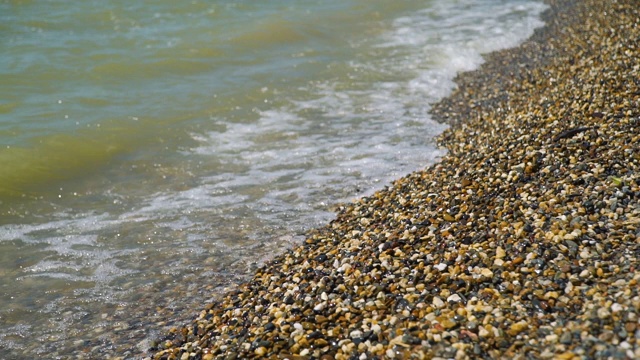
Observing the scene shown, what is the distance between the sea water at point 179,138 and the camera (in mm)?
6863

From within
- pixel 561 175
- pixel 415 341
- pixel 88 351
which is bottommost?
pixel 88 351

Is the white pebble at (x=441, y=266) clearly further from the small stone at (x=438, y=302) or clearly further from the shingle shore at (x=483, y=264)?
the small stone at (x=438, y=302)

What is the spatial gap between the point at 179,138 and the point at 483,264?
7.31m

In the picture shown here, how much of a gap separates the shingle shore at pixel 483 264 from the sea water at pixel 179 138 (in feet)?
2.95

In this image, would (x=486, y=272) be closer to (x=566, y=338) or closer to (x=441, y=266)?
(x=441, y=266)

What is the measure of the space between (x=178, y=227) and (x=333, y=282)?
10.4 ft

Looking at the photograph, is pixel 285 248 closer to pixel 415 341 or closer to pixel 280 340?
pixel 280 340

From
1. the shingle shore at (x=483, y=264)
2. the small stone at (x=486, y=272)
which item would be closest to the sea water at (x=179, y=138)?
the shingle shore at (x=483, y=264)

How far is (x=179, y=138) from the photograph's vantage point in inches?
440

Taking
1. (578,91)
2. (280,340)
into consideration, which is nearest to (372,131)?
(578,91)

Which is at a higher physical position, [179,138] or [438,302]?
[179,138]

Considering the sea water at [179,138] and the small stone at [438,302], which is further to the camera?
the sea water at [179,138]

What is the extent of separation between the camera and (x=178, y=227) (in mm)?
8133

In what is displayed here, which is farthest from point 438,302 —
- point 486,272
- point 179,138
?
point 179,138
